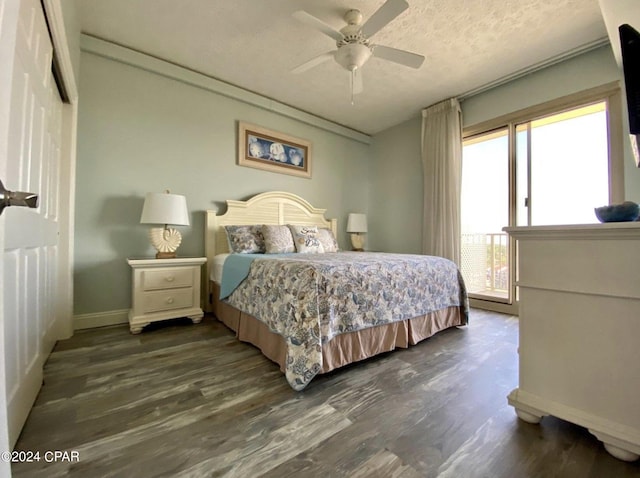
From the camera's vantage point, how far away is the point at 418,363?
1808 mm

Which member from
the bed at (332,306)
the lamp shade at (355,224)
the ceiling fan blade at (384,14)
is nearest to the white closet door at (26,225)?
the bed at (332,306)

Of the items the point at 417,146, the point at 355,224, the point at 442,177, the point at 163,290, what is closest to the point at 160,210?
the point at 163,290

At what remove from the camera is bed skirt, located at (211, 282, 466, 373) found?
5.47 feet

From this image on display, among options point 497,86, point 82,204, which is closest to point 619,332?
point 497,86

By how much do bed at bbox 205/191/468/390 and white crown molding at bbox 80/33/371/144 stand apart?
6.58 ft

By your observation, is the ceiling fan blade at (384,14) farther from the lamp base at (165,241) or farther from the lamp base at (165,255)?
the lamp base at (165,255)

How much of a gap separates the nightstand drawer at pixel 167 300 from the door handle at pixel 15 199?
2.19 meters

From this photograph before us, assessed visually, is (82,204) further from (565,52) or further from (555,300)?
(565,52)

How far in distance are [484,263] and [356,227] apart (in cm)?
203

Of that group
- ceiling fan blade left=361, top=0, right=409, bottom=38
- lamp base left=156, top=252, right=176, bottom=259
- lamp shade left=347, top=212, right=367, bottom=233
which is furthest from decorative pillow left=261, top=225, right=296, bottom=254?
ceiling fan blade left=361, top=0, right=409, bottom=38

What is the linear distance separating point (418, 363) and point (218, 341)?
1554 mm

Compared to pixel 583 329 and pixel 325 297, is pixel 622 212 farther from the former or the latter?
pixel 325 297

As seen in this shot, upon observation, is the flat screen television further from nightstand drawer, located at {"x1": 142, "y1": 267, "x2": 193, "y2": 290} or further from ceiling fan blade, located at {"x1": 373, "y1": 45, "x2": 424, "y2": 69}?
nightstand drawer, located at {"x1": 142, "y1": 267, "x2": 193, "y2": 290}

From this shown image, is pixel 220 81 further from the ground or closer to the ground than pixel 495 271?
further from the ground
